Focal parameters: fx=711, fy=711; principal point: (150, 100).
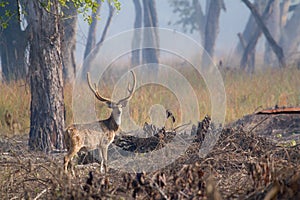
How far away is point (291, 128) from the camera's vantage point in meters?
10.9

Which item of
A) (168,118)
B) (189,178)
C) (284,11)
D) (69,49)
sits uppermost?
(284,11)

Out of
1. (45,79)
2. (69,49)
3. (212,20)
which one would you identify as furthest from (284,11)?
(45,79)

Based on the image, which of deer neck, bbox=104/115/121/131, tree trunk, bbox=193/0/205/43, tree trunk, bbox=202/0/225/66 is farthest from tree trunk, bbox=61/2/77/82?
tree trunk, bbox=193/0/205/43

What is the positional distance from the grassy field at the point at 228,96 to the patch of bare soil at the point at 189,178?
6.92 feet

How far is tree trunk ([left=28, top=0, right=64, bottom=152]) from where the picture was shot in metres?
9.00

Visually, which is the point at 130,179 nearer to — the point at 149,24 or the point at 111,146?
the point at 111,146

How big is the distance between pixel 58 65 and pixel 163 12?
297 ft

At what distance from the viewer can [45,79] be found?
30.2ft

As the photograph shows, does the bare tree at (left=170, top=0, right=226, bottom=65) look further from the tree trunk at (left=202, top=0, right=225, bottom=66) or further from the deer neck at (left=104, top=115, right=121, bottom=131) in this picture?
the deer neck at (left=104, top=115, right=121, bottom=131)

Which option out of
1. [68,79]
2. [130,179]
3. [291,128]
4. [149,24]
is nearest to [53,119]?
[291,128]

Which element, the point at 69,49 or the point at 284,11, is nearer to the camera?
the point at 69,49

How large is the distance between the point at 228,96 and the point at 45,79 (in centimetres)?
588

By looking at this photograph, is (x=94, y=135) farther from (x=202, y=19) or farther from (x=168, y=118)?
(x=202, y=19)

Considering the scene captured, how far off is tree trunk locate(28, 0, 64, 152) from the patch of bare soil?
387 millimetres
